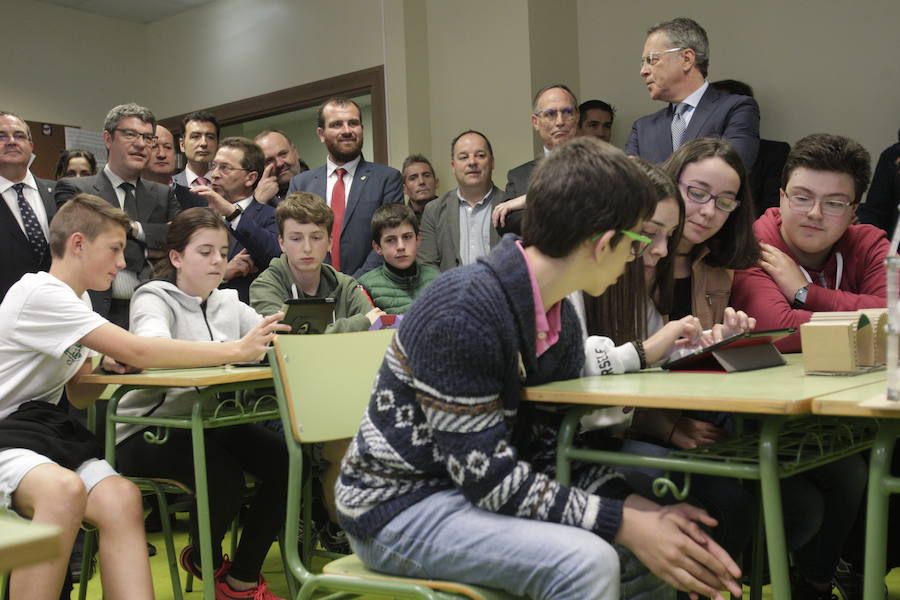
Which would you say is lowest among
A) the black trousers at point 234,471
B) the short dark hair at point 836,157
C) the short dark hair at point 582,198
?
the black trousers at point 234,471

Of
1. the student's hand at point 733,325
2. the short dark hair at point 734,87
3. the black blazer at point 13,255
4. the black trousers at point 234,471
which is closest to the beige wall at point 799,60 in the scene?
the short dark hair at point 734,87

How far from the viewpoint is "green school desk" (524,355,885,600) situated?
1265mm

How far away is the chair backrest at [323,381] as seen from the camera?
1686 mm

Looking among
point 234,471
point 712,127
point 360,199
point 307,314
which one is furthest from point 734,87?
point 234,471

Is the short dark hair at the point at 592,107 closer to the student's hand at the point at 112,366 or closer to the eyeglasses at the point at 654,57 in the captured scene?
the eyeglasses at the point at 654,57

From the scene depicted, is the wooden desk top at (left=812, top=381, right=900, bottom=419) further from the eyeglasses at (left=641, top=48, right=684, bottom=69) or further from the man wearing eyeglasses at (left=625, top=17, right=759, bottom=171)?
the eyeglasses at (left=641, top=48, right=684, bottom=69)

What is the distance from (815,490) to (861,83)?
3.80 m

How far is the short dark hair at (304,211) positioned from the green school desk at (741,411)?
68.6 inches

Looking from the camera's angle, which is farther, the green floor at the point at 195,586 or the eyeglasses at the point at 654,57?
the eyeglasses at the point at 654,57

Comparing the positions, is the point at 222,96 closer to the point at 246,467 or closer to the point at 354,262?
the point at 354,262

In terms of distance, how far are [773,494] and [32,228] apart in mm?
2964

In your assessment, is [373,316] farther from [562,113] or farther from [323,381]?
[562,113]

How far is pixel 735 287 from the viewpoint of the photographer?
2.26 m

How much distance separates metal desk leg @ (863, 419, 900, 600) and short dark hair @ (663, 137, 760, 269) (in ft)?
3.25
